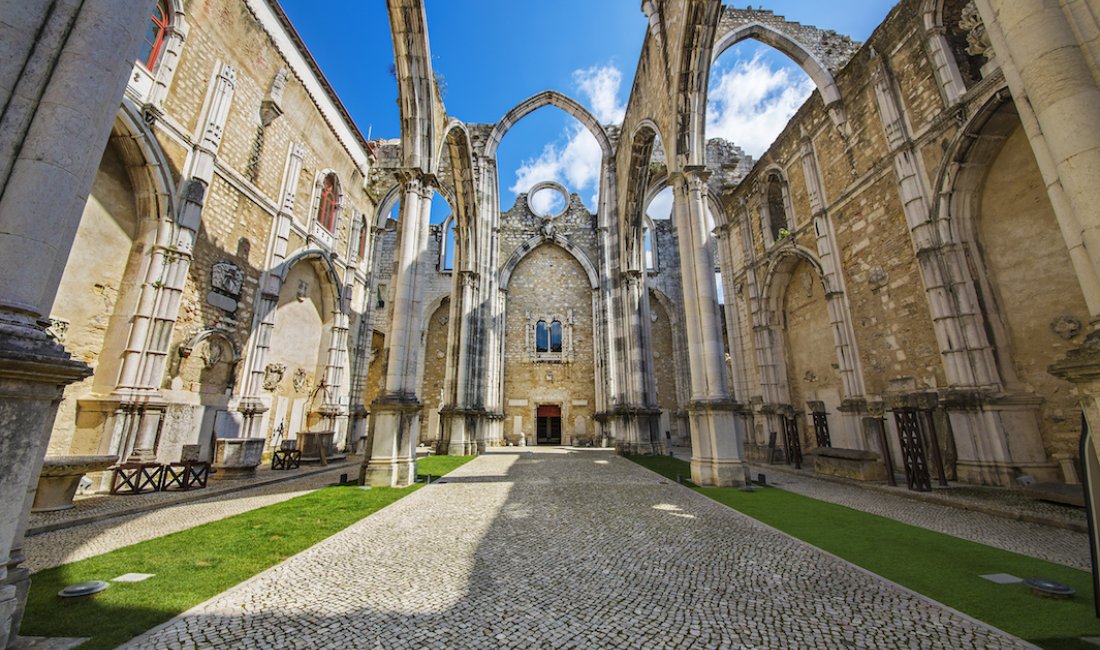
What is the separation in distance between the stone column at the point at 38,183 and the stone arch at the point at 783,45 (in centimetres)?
1242

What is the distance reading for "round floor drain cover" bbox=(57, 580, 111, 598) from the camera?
244cm

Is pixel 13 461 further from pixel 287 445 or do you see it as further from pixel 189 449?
pixel 287 445

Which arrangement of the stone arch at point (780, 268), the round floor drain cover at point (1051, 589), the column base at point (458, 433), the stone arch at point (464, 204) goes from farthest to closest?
the stone arch at point (464, 204) < the column base at point (458, 433) < the stone arch at point (780, 268) < the round floor drain cover at point (1051, 589)

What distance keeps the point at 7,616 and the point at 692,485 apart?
7347 mm

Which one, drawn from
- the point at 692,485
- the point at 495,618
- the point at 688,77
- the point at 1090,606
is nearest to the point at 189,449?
the point at 495,618

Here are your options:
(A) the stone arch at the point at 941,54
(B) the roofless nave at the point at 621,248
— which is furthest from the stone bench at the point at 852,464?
(A) the stone arch at the point at 941,54

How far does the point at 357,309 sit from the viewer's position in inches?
595

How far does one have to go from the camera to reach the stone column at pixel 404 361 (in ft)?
23.0

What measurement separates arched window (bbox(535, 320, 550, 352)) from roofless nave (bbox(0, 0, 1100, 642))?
580cm

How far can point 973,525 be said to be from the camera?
4.46 metres

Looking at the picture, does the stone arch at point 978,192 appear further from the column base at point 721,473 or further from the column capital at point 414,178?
the column capital at point 414,178

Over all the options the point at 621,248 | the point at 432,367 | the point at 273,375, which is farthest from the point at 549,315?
the point at 273,375

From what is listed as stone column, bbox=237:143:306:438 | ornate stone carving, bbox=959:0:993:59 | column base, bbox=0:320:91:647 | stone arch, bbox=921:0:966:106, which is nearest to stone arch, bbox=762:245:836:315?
stone arch, bbox=921:0:966:106

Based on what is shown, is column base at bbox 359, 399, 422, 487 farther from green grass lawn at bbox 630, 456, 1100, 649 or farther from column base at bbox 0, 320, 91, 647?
green grass lawn at bbox 630, 456, 1100, 649
